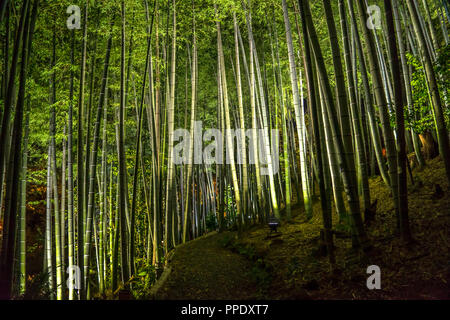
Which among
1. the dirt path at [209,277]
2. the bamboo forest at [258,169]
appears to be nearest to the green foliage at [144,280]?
the bamboo forest at [258,169]

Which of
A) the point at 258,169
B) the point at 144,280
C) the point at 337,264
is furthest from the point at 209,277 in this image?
the point at 258,169

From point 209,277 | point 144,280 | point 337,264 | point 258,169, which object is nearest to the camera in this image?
point 337,264

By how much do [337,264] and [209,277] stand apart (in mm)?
1484

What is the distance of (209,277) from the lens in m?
3.12

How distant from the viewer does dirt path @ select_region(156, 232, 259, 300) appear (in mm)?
2637

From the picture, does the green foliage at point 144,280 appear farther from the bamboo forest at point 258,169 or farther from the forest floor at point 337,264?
the forest floor at point 337,264

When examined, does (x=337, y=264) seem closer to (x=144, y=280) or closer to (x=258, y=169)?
(x=144, y=280)

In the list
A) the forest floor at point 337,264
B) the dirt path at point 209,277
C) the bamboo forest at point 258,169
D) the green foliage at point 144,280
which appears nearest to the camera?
the forest floor at point 337,264

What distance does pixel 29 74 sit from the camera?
4.38 metres

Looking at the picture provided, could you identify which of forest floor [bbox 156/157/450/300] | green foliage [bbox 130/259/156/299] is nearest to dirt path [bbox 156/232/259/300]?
forest floor [bbox 156/157/450/300]

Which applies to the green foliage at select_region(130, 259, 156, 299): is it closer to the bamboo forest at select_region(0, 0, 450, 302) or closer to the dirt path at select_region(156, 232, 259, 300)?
the bamboo forest at select_region(0, 0, 450, 302)

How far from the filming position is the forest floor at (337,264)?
76.2 inches
